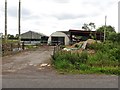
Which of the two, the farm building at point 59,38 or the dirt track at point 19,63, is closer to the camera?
the dirt track at point 19,63

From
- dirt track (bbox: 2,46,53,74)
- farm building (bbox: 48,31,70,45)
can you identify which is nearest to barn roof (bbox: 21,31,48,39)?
farm building (bbox: 48,31,70,45)

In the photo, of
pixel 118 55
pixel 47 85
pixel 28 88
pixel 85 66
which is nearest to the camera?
pixel 28 88

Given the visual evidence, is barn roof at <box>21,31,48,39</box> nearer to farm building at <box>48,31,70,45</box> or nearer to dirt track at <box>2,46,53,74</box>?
farm building at <box>48,31,70,45</box>

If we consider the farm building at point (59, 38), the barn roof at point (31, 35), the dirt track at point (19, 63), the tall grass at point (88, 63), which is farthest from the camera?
the barn roof at point (31, 35)

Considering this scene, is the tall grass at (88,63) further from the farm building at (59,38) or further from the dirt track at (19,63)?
the farm building at (59,38)

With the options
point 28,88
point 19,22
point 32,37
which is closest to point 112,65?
point 28,88

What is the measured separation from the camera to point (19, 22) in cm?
4059

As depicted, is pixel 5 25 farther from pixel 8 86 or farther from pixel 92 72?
pixel 8 86

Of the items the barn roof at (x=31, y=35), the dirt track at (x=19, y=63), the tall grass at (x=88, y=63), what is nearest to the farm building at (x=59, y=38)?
the barn roof at (x=31, y=35)

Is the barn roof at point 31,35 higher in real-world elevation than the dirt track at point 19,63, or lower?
higher

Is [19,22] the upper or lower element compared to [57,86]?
upper

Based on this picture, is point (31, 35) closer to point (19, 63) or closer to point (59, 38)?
point (59, 38)

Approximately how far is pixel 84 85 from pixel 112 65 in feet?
21.8

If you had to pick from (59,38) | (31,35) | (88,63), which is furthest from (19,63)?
(31,35)
